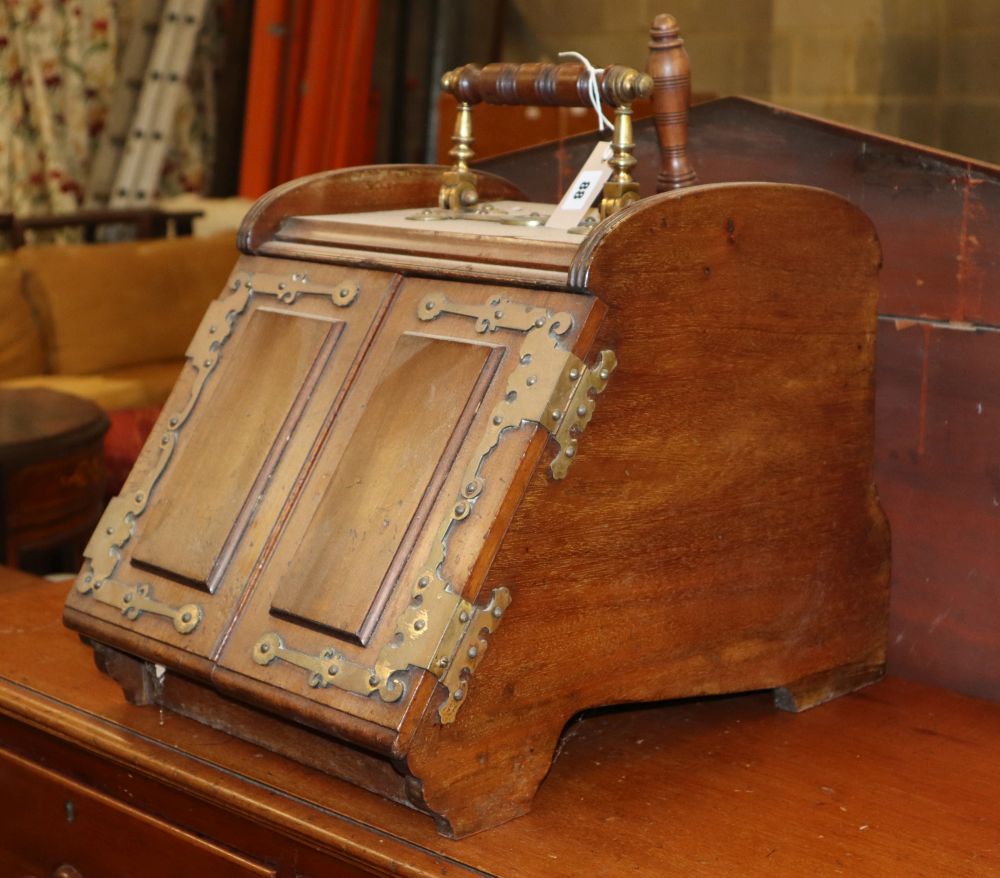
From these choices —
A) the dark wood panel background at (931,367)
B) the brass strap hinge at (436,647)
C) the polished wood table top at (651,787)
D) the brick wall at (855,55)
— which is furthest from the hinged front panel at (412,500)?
the brick wall at (855,55)

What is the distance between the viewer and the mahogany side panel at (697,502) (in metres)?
1.25

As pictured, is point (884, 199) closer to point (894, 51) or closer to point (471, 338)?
point (471, 338)

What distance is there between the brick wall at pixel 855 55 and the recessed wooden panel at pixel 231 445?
3111 mm

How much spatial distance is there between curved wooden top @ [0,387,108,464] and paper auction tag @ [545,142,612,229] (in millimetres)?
1713

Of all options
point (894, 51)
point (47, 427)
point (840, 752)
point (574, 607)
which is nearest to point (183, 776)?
point (574, 607)

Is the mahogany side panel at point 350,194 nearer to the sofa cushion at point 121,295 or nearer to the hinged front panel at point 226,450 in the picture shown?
the hinged front panel at point 226,450

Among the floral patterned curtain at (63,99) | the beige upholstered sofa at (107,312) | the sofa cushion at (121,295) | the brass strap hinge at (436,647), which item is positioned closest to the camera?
the brass strap hinge at (436,647)

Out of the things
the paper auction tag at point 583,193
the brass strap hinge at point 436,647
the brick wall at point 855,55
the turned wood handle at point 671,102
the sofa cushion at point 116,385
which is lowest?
the sofa cushion at point 116,385

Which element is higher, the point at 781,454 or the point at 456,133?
the point at 456,133

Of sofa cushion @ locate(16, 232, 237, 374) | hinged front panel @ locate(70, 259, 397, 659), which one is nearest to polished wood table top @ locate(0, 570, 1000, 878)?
hinged front panel @ locate(70, 259, 397, 659)

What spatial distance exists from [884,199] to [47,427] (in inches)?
78.2

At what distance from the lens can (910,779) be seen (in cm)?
140

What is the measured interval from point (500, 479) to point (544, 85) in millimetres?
458

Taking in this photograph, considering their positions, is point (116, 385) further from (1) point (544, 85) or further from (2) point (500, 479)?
(2) point (500, 479)
